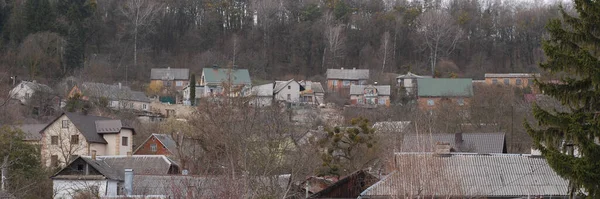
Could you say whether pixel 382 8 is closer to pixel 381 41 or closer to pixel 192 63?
pixel 381 41

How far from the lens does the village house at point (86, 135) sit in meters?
54.1

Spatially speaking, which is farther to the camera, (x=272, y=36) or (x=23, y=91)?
(x=272, y=36)

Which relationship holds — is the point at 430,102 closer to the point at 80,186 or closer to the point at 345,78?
the point at 345,78

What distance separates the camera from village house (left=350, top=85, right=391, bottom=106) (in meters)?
88.7

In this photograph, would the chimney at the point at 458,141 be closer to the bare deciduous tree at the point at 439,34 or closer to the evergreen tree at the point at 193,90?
the evergreen tree at the point at 193,90

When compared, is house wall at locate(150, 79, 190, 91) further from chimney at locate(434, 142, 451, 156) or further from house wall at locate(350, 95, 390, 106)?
chimney at locate(434, 142, 451, 156)

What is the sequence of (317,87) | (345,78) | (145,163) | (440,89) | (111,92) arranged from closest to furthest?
(145,163)
(111,92)
(440,89)
(317,87)
(345,78)

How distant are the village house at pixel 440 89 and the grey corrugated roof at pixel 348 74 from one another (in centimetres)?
956

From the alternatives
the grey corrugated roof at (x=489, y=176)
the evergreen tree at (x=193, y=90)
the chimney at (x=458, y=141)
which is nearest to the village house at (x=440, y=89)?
the evergreen tree at (x=193, y=90)

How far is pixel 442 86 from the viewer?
295 feet

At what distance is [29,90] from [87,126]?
82.0 feet

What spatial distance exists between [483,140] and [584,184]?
24.3 m

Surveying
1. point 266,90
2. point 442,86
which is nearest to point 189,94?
point 266,90

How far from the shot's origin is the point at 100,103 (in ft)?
250
